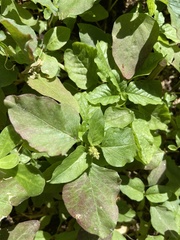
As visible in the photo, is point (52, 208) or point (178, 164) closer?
point (52, 208)

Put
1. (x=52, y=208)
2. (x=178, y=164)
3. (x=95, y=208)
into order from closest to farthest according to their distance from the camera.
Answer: (x=95, y=208), (x=52, y=208), (x=178, y=164)

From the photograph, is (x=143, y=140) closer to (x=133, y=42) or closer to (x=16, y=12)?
(x=133, y=42)

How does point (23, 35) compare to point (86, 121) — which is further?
point (86, 121)

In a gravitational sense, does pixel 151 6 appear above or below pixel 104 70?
above

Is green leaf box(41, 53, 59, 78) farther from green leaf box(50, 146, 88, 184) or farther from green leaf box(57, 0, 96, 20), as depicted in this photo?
green leaf box(50, 146, 88, 184)

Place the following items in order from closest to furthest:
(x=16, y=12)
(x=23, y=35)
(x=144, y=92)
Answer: (x=23, y=35) < (x=16, y=12) < (x=144, y=92)


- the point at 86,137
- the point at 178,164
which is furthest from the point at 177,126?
the point at 86,137

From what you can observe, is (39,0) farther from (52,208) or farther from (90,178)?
(52,208)

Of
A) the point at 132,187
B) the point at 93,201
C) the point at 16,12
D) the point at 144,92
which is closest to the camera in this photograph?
the point at 93,201

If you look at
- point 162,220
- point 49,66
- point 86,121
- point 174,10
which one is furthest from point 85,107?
point 162,220
